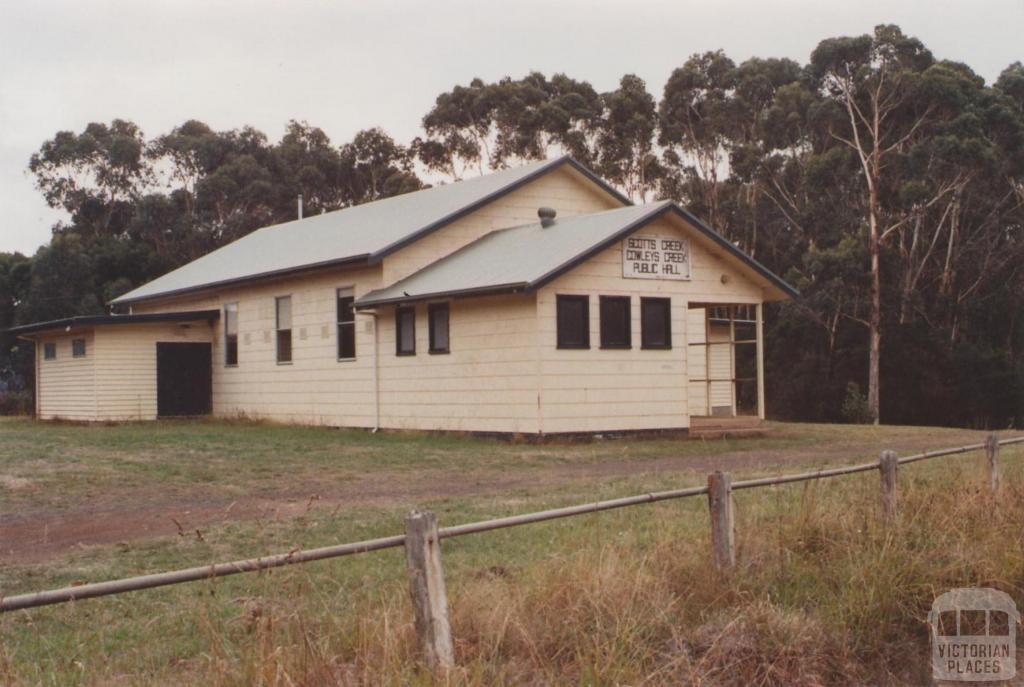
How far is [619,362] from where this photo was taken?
2431cm

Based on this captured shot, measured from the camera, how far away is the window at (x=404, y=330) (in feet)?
87.8

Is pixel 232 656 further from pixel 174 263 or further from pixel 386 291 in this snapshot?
pixel 174 263

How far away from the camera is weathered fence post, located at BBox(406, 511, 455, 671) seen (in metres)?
6.45

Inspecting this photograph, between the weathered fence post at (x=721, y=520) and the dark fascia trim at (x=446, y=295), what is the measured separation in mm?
14289

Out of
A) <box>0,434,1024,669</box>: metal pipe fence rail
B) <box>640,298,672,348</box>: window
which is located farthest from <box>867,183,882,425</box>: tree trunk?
<box>0,434,1024,669</box>: metal pipe fence rail

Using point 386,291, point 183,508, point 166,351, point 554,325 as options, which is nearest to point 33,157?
point 166,351

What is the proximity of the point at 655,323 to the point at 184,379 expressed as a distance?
50.3ft

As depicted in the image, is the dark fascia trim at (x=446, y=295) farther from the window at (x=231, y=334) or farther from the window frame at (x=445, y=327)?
the window at (x=231, y=334)

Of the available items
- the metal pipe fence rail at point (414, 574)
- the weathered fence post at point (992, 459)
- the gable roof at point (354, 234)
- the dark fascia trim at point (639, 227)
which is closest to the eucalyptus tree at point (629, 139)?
the gable roof at point (354, 234)

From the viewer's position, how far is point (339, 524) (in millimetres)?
12133

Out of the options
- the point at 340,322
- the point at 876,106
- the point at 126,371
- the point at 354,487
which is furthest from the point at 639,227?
the point at 876,106

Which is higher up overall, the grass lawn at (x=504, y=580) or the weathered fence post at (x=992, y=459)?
the weathered fence post at (x=992, y=459)

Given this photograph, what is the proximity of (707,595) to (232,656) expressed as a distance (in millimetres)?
3251

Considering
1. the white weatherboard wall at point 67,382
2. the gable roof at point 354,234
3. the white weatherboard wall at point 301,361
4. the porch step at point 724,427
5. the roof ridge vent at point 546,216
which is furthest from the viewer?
the white weatherboard wall at point 67,382
